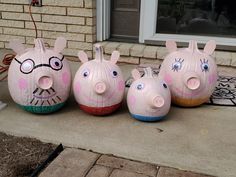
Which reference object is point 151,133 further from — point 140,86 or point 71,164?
point 71,164

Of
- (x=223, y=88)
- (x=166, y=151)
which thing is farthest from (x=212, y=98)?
(x=166, y=151)

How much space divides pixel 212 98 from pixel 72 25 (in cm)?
215

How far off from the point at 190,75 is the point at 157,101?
18.1 inches

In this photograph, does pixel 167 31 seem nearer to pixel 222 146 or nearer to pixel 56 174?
pixel 222 146

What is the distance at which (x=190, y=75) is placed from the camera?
9.93 feet

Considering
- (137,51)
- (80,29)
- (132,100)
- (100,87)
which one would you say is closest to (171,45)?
(132,100)

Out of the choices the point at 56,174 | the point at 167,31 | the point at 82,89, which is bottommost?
the point at 56,174

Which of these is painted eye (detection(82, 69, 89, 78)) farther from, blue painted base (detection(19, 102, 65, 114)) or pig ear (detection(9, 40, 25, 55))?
pig ear (detection(9, 40, 25, 55))

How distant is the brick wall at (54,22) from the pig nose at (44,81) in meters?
1.82

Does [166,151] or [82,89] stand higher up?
[82,89]

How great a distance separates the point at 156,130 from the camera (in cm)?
286

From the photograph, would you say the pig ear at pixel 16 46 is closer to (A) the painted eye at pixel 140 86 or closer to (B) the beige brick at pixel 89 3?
(A) the painted eye at pixel 140 86

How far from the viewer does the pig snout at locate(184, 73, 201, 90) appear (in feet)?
9.94

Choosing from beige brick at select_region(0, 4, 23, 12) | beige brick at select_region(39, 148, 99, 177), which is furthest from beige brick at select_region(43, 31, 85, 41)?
beige brick at select_region(39, 148, 99, 177)
